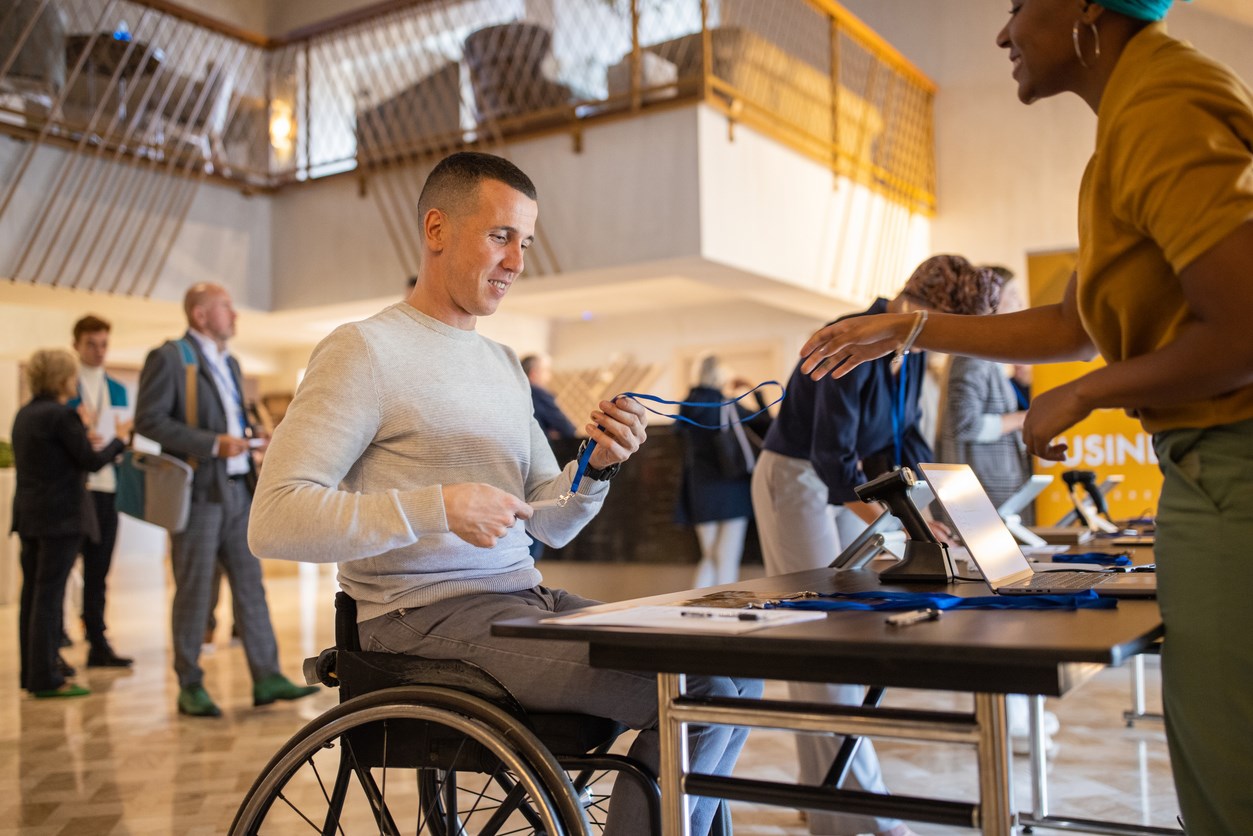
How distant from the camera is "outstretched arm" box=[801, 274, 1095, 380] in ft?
5.06

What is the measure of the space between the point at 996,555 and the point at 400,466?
88cm

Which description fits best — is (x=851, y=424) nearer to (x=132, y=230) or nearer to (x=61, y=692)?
(x=61, y=692)

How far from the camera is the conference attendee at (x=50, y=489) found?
4.90m

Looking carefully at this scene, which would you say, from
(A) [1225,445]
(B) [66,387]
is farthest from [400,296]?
(A) [1225,445]

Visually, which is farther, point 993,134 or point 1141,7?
point 993,134

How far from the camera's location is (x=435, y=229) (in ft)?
6.21

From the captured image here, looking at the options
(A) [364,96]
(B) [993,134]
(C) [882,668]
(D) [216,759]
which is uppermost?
(A) [364,96]

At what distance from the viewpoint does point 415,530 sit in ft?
4.95

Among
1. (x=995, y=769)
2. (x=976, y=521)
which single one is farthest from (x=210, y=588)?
(x=995, y=769)

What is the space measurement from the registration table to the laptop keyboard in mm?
155

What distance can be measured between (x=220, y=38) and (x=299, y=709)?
5435 mm

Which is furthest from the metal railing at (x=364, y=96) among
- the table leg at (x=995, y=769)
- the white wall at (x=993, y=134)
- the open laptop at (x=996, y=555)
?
the table leg at (x=995, y=769)

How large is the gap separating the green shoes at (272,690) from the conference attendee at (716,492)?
1.87 meters

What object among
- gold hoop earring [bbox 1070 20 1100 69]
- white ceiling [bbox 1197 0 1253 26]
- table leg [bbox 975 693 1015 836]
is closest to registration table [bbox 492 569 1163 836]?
table leg [bbox 975 693 1015 836]
